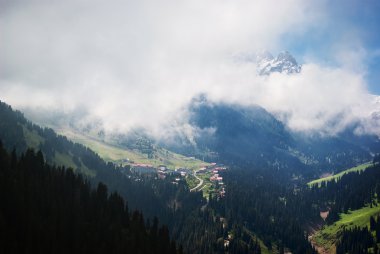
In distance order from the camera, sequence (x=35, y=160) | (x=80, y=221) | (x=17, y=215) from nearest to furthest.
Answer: (x=17, y=215) < (x=80, y=221) < (x=35, y=160)

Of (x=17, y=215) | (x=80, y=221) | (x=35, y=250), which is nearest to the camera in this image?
(x=35, y=250)

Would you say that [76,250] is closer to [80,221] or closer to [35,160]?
[80,221]

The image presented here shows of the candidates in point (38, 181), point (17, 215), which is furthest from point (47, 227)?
point (38, 181)

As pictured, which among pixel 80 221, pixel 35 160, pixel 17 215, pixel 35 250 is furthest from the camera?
pixel 35 160

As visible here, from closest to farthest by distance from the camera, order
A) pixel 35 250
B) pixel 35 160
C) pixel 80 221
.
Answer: pixel 35 250
pixel 80 221
pixel 35 160

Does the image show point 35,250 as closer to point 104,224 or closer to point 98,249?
point 98,249

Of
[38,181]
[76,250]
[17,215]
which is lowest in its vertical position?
[76,250]

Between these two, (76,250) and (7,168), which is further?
(7,168)

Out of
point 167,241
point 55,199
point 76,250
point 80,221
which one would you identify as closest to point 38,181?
point 55,199

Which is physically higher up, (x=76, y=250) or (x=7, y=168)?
(x=7, y=168)
